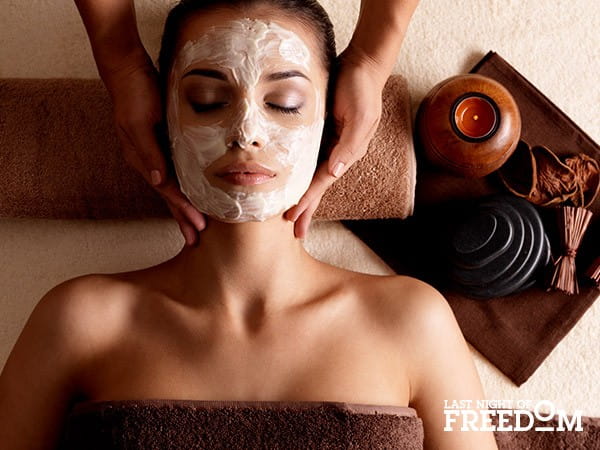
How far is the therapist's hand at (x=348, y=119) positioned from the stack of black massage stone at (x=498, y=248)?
30cm

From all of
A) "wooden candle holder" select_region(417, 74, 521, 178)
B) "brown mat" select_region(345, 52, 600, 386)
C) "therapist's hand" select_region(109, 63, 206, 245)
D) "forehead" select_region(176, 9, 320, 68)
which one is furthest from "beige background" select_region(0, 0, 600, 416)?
"forehead" select_region(176, 9, 320, 68)

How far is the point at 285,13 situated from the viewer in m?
1.06

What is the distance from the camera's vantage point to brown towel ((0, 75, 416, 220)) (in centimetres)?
127

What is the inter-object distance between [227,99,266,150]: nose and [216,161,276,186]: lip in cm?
3

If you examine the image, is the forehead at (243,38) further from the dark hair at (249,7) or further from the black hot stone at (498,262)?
the black hot stone at (498,262)

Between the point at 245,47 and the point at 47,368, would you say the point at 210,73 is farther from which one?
the point at 47,368

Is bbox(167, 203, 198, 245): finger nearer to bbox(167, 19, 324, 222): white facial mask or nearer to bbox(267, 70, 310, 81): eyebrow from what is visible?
bbox(167, 19, 324, 222): white facial mask

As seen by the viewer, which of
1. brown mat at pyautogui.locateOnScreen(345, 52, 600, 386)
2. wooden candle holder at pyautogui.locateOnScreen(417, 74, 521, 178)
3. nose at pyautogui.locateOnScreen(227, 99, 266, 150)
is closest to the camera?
nose at pyautogui.locateOnScreen(227, 99, 266, 150)

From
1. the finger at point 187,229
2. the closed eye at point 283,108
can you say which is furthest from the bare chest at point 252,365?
the closed eye at point 283,108

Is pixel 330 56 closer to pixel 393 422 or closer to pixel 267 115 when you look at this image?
pixel 267 115

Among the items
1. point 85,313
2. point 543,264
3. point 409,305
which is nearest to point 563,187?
point 543,264

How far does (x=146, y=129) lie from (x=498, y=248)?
673 millimetres

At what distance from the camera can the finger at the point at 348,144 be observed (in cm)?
112

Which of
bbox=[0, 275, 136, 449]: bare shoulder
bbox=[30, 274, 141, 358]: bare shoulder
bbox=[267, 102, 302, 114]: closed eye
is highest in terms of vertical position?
bbox=[267, 102, 302, 114]: closed eye
